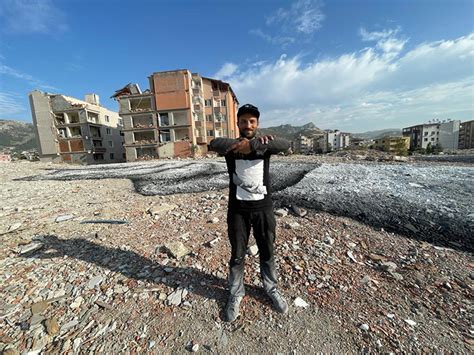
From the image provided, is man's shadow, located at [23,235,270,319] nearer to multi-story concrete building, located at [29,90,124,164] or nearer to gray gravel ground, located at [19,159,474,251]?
gray gravel ground, located at [19,159,474,251]

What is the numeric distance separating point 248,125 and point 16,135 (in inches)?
8321

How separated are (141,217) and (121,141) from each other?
1888 inches

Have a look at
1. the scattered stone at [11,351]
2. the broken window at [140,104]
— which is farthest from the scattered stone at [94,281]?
the broken window at [140,104]

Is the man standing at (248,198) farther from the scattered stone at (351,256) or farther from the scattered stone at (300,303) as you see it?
the scattered stone at (351,256)

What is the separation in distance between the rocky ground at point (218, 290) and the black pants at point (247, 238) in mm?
204

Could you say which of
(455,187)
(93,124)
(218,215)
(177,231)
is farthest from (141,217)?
(93,124)

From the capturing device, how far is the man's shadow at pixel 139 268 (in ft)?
7.89

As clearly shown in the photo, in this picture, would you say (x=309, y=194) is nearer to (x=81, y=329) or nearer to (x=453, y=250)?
(x=453, y=250)

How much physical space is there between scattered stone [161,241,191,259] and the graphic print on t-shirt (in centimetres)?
156

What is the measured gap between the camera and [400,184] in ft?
19.3

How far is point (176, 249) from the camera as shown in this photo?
3125 mm

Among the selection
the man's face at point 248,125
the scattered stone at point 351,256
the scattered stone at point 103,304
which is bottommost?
the scattered stone at point 351,256

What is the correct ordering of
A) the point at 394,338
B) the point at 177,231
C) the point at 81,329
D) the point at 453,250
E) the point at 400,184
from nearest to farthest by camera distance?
the point at 394,338 → the point at 81,329 → the point at 453,250 → the point at 177,231 → the point at 400,184

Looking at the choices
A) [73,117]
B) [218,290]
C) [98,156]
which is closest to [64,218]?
[218,290]
